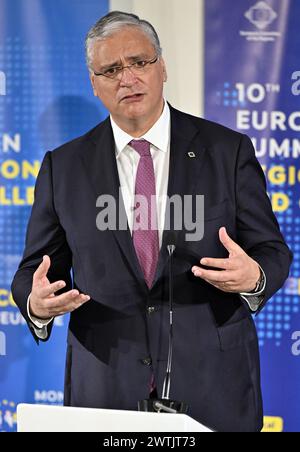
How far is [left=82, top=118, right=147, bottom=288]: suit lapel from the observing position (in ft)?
6.58

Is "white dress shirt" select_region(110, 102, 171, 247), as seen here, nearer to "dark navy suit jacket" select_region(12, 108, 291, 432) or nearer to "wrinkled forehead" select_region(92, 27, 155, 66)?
"dark navy suit jacket" select_region(12, 108, 291, 432)

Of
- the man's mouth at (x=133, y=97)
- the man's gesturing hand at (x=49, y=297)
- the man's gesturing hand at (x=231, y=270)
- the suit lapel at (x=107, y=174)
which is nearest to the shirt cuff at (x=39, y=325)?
the man's gesturing hand at (x=49, y=297)

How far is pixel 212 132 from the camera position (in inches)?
84.7

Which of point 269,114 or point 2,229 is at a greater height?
point 269,114

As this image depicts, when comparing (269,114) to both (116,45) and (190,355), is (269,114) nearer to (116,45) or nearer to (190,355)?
(116,45)

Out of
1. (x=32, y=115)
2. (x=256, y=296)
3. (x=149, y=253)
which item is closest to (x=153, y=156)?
(x=149, y=253)

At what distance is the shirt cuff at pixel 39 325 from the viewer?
1.97 meters

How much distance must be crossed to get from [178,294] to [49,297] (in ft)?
1.39

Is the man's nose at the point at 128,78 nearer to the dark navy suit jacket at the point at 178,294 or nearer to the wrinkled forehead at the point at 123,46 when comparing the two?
the wrinkled forehead at the point at 123,46

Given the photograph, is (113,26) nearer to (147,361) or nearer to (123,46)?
(123,46)

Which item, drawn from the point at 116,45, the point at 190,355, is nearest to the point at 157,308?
the point at 190,355

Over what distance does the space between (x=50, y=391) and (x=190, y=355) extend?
1.23 meters

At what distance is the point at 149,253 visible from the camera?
6.72ft

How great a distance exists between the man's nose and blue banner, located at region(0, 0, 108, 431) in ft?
2.75
